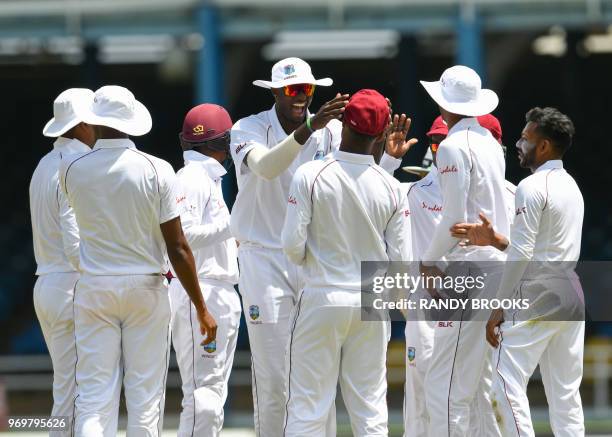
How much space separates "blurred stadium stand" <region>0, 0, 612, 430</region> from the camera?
10.1 m

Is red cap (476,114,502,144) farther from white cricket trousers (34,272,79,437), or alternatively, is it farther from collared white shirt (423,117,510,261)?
white cricket trousers (34,272,79,437)

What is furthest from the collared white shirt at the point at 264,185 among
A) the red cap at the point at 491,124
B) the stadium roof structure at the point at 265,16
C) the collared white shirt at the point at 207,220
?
the stadium roof structure at the point at 265,16

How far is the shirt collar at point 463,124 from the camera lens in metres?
5.98

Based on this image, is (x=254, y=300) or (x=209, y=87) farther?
(x=209, y=87)

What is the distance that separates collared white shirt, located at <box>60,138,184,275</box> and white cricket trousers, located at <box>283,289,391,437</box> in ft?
2.42

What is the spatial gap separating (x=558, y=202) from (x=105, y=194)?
2.05 m

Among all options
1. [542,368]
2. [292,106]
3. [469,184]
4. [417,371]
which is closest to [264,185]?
[292,106]

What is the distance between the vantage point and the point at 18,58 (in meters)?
14.4

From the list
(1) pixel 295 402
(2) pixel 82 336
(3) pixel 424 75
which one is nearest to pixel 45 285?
(2) pixel 82 336

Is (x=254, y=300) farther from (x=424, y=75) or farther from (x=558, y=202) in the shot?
(x=424, y=75)

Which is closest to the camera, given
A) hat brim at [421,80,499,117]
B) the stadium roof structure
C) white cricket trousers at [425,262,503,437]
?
white cricket trousers at [425,262,503,437]

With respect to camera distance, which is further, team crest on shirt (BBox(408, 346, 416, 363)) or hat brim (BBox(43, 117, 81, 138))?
team crest on shirt (BBox(408, 346, 416, 363))

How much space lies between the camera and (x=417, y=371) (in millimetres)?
6449

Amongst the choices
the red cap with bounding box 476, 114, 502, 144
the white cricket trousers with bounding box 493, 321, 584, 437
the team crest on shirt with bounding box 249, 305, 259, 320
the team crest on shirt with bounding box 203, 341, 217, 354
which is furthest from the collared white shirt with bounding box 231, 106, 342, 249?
the white cricket trousers with bounding box 493, 321, 584, 437
